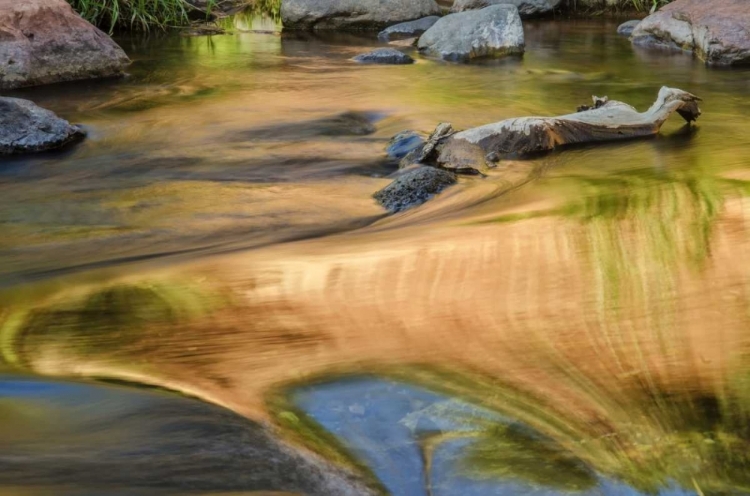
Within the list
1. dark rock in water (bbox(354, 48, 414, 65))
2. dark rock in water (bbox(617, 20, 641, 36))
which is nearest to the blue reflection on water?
dark rock in water (bbox(354, 48, 414, 65))

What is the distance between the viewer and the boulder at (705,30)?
688cm

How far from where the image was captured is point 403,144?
4.58 meters

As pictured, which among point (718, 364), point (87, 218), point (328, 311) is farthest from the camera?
point (87, 218)

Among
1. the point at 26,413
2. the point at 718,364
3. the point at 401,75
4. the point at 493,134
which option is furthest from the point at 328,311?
the point at 401,75

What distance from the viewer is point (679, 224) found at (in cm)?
284

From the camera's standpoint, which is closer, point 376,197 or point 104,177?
point 376,197

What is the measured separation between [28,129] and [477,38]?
4137 millimetres

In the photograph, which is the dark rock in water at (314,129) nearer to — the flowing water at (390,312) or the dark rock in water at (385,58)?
the flowing water at (390,312)

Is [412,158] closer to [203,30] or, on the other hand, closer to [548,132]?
[548,132]

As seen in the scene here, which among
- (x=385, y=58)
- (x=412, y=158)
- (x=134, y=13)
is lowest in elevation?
(x=412, y=158)

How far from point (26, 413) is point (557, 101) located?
441 cm

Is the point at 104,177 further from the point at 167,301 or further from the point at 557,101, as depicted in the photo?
the point at 557,101

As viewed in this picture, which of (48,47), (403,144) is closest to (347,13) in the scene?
(48,47)

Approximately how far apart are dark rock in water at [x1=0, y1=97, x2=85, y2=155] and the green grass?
388cm
